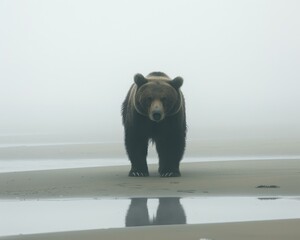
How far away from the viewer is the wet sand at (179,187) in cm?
811

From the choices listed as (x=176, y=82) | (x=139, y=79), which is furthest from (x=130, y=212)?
(x=176, y=82)

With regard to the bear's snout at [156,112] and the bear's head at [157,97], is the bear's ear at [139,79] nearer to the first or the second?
the bear's head at [157,97]

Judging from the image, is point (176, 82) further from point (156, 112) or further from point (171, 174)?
point (171, 174)

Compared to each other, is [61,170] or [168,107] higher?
[168,107]

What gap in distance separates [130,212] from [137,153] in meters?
5.31

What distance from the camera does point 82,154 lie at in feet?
80.9

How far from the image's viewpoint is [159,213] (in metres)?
9.91

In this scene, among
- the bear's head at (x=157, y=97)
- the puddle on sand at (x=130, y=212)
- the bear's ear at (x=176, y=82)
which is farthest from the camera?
the bear's ear at (x=176, y=82)

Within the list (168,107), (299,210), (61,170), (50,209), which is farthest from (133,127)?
(299,210)

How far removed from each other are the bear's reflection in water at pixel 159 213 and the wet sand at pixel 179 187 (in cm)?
50

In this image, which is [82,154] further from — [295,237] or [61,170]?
[295,237]

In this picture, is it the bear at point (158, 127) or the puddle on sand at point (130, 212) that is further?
the bear at point (158, 127)

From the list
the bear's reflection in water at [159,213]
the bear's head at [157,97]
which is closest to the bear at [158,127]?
the bear's head at [157,97]

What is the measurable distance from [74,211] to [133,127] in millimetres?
5219
